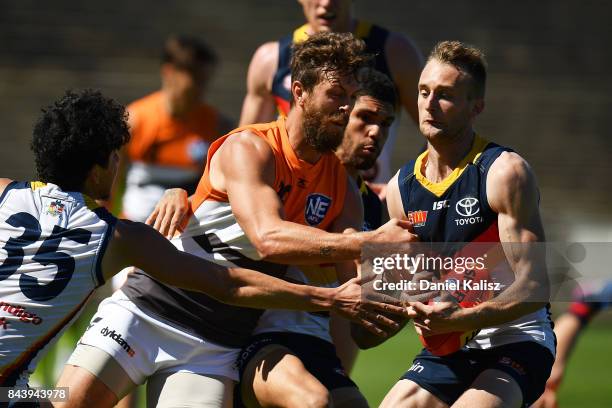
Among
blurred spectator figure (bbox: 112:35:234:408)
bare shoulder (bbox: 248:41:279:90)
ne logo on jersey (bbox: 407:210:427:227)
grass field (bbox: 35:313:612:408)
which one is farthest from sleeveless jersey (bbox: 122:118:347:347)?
blurred spectator figure (bbox: 112:35:234:408)

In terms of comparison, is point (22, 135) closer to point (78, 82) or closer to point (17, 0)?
point (78, 82)

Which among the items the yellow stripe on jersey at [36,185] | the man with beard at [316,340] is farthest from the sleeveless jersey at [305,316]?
the yellow stripe on jersey at [36,185]

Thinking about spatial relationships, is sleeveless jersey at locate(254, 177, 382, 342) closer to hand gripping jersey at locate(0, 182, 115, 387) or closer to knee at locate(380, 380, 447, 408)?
knee at locate(380, 380, 447, 408)

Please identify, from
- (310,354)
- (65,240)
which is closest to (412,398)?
(310,354)

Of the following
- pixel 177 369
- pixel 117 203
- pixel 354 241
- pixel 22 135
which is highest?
pixel 354 241

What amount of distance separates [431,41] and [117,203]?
24.9ft

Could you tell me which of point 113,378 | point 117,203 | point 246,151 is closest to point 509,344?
point 246,151

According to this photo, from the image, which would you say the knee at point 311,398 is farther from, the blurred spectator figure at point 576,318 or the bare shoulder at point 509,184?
the blurred spectator figure at point 576,318

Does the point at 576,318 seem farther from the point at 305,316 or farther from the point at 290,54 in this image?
the point at 305,316

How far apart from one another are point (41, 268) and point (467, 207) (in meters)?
1.78

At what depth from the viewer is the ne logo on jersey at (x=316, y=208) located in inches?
199

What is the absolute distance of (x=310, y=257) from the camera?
465 centimetres

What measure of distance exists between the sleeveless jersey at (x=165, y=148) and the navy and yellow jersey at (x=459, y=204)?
3927mm

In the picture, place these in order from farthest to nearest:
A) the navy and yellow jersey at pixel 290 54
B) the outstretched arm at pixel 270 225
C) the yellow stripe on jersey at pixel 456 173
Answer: the navy and yellow jersey at pixel 290 54, the yellow stripe on jersey at pixel 456 173, the outstretched arm at pixel 270 225
